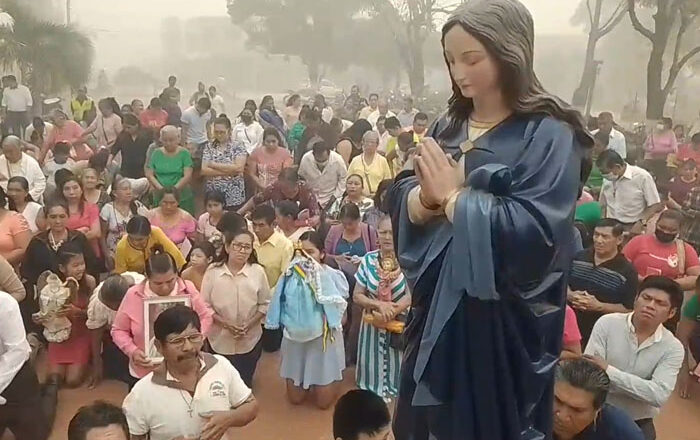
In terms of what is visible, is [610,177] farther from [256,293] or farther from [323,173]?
[256,293]

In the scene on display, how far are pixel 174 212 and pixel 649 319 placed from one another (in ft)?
12.2

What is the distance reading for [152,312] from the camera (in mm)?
3918

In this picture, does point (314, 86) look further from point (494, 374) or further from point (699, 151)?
point (494, 374)

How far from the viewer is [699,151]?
29.1 feet

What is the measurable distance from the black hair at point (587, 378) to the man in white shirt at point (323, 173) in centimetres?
477

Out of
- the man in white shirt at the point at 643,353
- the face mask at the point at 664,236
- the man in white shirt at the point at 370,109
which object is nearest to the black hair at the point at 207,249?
the man in white shirt at the point at 643,353

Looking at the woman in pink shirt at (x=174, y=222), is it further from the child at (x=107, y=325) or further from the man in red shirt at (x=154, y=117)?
the man in red shirt at (x=154, y=117)

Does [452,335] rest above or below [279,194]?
above

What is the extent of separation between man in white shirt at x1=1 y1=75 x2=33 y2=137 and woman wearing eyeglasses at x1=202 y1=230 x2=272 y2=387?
9.14 metres

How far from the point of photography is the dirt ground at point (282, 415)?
4.37 meters

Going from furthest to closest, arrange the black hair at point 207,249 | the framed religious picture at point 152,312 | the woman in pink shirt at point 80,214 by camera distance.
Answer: the woman in pink shirt at point 80,214 → the black hair at point 207,249 → the framed religious picture at point 152,312

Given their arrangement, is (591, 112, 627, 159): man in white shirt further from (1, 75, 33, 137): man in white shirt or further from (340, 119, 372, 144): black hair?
(1, 75, 33, 137): man in white shirt

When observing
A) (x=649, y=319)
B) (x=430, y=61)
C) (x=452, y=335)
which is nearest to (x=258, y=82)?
(x=430, y=61)

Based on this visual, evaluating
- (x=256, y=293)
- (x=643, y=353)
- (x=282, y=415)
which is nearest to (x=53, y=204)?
(x=256, y=293)
